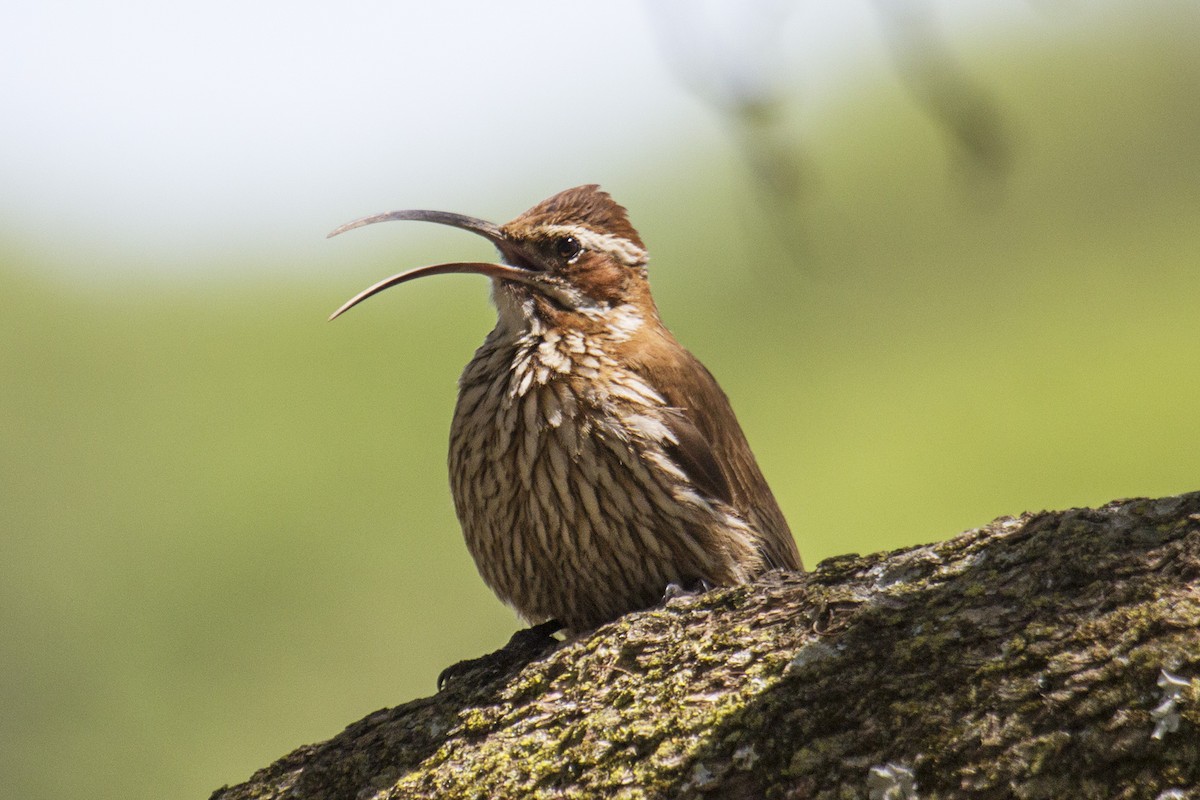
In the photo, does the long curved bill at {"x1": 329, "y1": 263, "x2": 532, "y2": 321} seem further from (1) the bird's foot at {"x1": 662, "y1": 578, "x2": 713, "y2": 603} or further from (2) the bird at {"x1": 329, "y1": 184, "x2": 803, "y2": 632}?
(1) the bird's foot at {"x1": 662, "y1": 578, "x2": 713, "y2": 603}

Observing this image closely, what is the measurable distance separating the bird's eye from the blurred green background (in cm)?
840

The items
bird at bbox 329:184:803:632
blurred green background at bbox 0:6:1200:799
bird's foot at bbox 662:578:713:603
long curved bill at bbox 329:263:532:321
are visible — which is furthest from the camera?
blurred green background at bbox 0:6:1200:799

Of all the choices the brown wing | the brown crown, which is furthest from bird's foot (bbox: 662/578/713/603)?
the brown crown

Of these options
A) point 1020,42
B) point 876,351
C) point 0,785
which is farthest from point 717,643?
point 1020,42

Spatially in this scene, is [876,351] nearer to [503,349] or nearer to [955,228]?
[955,228]

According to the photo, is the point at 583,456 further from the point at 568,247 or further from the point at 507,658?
the point at 568,247

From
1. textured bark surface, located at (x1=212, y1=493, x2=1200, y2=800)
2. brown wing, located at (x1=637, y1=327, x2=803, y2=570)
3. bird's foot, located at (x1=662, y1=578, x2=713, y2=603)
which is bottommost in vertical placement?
Answer: textured bark surface, located at (x1=212, y1=493, x2=1200, y2=800)

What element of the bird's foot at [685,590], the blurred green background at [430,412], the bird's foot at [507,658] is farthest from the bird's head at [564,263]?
the blurred green background at [430,412]

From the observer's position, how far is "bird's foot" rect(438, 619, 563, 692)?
344cm

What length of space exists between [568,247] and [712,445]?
3.13ft

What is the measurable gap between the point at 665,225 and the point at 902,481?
6.71 m

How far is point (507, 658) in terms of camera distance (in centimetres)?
362

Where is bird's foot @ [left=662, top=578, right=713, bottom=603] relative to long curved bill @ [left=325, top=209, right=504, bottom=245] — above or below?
below

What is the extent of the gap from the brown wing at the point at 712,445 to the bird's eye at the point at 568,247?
428 millimetres
